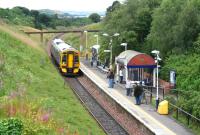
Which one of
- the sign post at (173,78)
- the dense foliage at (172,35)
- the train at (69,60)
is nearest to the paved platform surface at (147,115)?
the dense foliage at (172,35)

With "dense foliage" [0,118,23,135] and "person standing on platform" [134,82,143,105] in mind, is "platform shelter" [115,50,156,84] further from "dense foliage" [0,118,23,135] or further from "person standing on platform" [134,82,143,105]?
"dense foliage" [0,118,23,135]

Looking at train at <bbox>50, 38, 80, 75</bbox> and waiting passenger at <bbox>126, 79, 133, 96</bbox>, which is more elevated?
train at <bbox>50, 38, 80, 75</bbox>

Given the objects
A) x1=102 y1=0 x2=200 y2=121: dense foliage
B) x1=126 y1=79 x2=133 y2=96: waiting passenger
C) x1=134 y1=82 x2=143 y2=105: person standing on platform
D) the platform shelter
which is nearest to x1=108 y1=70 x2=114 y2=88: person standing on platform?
the platform shelter

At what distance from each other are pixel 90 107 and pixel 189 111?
30.6ft

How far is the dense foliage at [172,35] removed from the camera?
1373 inches

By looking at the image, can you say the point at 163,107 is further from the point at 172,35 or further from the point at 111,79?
the point at 172,35

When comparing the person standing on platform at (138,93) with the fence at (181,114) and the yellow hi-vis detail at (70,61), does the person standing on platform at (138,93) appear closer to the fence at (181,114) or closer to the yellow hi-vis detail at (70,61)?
the fence at (181,114)

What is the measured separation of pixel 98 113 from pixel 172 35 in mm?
11505

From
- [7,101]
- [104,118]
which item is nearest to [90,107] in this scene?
[104,118]

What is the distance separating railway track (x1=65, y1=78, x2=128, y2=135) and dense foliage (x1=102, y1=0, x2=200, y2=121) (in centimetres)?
372

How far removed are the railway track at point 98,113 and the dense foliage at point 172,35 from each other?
3.72 m

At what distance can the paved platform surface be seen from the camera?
24.9 metres

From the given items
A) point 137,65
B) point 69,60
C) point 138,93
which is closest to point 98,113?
point 138,93

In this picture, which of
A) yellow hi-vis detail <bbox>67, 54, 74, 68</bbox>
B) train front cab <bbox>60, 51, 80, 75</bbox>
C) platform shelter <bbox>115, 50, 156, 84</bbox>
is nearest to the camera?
platform shelter <bbox>115, 50, 156, 84</bbox>
